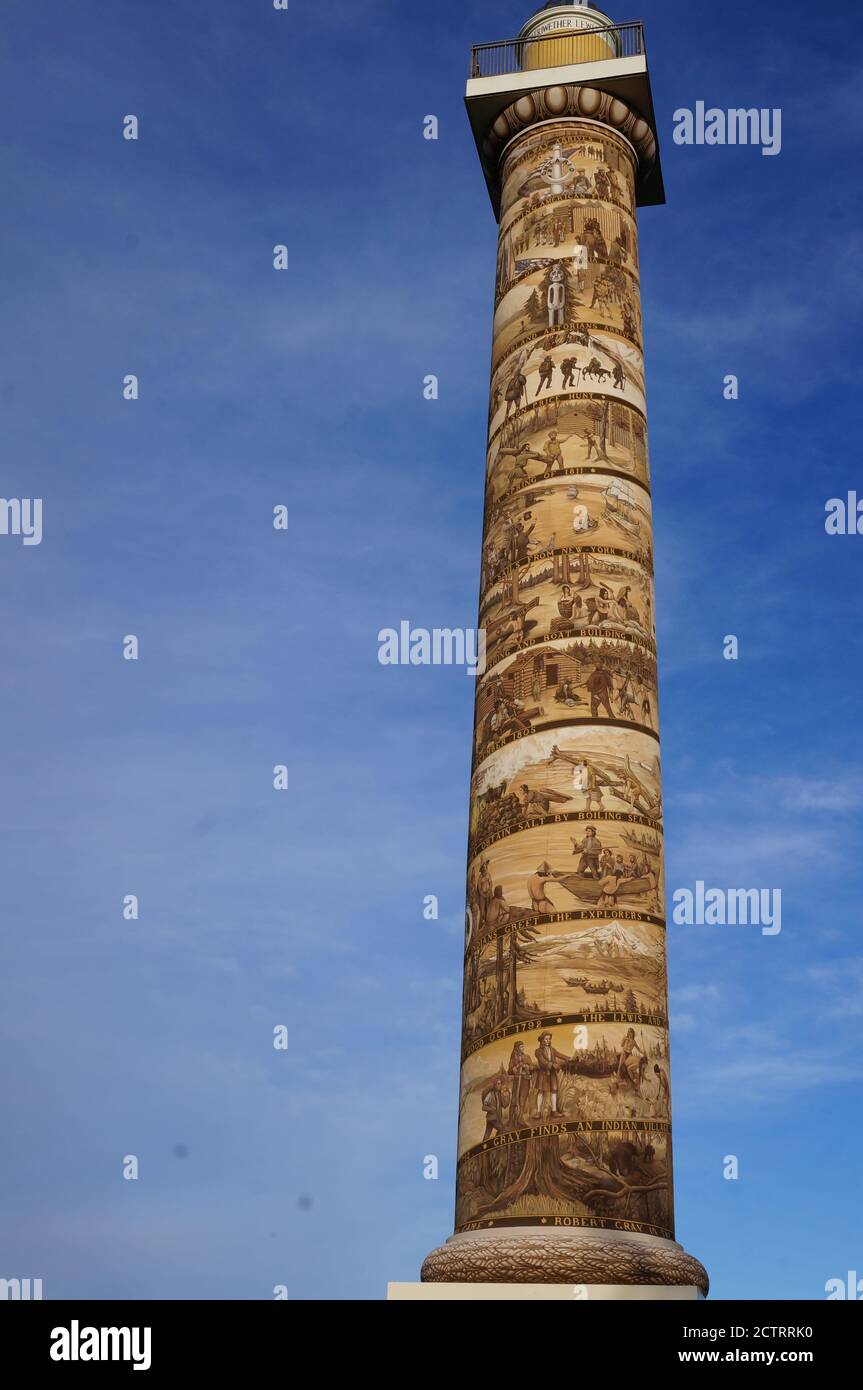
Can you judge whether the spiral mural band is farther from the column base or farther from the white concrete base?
the white concrete base

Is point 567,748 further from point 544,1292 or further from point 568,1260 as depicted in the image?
point 544,1292

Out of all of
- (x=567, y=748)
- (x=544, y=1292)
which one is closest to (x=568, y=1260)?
(x=544, y=1292)

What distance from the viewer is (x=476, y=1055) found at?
10555 mm

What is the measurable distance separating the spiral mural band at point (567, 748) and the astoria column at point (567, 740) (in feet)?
0.05

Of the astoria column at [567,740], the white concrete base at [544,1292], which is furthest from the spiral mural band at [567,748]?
the white concrete base at [544,1292]

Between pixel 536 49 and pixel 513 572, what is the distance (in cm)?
583

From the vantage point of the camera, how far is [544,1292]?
9188mm

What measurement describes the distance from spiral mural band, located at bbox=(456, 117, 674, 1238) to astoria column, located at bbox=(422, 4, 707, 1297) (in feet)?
0.05

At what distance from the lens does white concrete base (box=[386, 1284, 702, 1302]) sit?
30.0 ft

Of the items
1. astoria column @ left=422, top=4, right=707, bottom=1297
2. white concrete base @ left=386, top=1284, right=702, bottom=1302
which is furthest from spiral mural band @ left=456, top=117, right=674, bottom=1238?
white concrete base @ left=386, top=1284, right=702, bottom=1302
